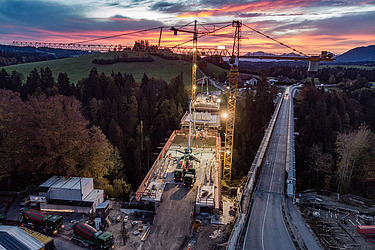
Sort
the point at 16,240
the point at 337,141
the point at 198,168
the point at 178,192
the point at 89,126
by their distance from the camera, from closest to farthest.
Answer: the point at 16,240, the point at 178,192, the point at 198,168, the point at 337,141, the point at 89,126

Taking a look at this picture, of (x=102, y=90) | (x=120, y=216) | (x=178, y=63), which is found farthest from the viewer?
(x=178, y=63)

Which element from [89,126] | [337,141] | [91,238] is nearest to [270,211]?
[91,238]

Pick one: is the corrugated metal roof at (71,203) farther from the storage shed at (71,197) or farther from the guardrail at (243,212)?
the guardrail at (243,212)

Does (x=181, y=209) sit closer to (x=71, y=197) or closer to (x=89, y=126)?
(x=71, y=197)

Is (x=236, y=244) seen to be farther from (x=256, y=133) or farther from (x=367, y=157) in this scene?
(x=256, y=133)

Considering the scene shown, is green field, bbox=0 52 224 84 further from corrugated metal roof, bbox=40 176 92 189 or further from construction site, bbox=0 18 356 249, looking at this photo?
corrugated metal roof, bbox=40 176 92 189

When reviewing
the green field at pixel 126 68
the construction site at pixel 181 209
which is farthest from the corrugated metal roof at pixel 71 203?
the green field at pixel 126 68

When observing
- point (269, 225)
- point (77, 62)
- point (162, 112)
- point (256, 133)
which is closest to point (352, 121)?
point (256, 133)
